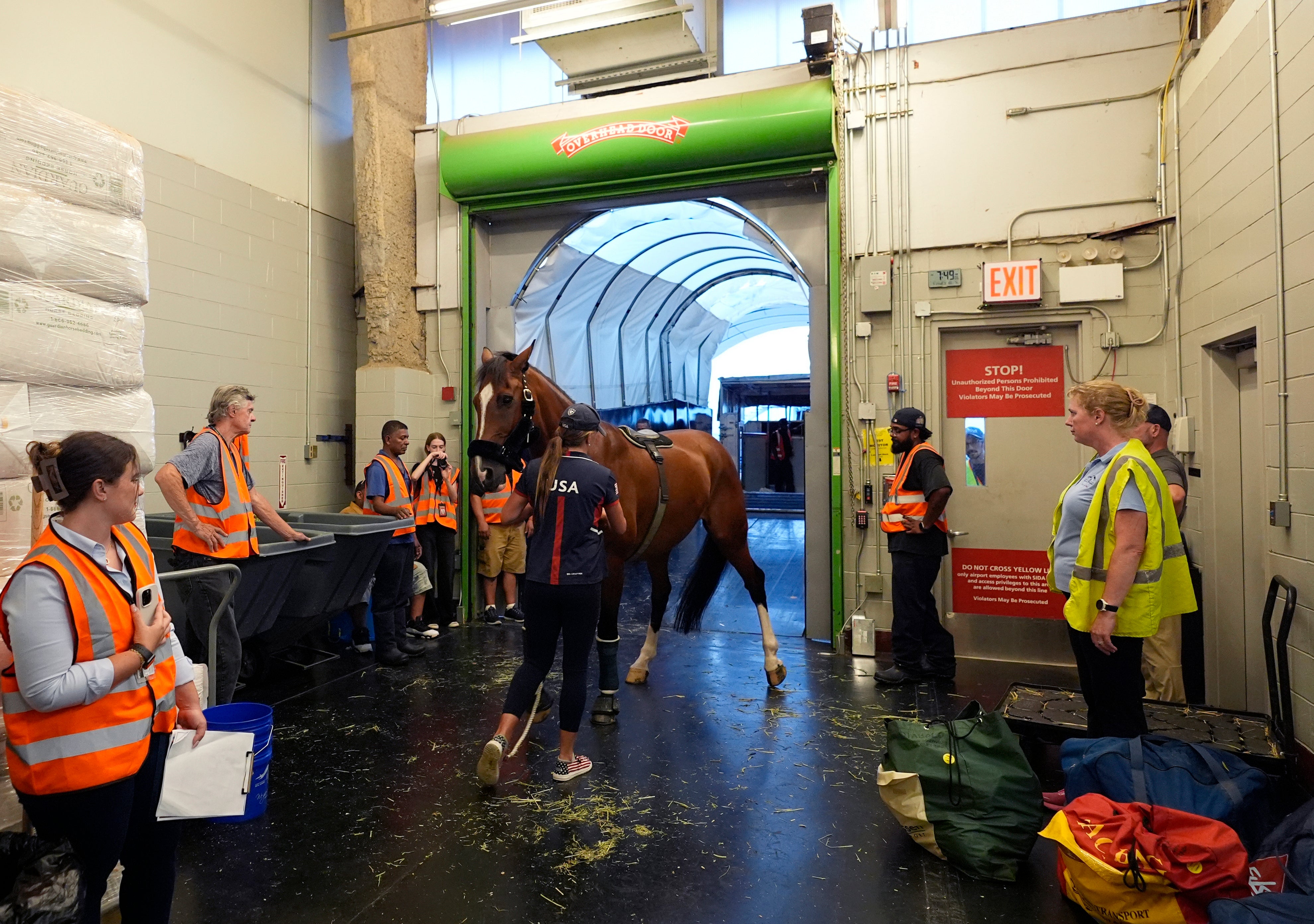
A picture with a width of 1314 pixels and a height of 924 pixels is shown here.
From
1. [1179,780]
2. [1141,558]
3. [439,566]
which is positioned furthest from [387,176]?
[1179,780]

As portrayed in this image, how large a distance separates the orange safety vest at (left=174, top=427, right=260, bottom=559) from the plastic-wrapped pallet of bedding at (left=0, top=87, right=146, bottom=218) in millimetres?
1282

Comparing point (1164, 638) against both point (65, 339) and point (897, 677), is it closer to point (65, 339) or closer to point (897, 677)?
point (897, 677)

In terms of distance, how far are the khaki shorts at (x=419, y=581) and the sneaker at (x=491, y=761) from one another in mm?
2643

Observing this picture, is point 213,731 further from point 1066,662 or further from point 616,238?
point 616,238

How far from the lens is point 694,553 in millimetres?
10625

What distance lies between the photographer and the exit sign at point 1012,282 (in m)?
5.01

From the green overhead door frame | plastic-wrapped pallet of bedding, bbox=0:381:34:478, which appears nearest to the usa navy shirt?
plastic-wrapped pallet of bedding, bbox=0:381:34:478

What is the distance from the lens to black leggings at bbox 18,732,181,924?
163 centimetres

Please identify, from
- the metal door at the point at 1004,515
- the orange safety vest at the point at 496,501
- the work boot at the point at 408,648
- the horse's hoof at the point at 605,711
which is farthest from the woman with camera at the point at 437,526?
the metal door at the point at 1004,515

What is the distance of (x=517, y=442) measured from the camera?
12.4 feet

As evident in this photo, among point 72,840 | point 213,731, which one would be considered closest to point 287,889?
point 213,731

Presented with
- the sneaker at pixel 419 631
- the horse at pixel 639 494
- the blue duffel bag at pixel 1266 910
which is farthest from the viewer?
the sneaker at pixel 419 631

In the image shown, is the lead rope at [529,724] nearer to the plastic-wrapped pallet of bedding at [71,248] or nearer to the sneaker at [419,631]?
the plastic-wrapped pallet of bedding at [71,248]

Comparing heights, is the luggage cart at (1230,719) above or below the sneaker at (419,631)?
above
